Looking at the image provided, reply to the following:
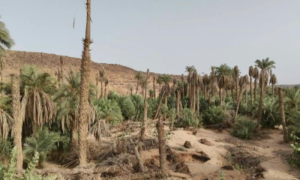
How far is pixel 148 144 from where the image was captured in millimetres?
17531

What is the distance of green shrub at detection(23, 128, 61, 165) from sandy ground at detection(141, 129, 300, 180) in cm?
706

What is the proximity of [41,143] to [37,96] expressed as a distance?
11.2ft

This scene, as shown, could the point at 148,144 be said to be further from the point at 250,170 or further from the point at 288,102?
the point at 288,102

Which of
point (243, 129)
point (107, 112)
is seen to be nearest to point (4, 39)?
point (107, 112)

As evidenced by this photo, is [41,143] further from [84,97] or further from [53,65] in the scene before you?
[53,65]

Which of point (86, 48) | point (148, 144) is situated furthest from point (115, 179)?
point (148, 144)

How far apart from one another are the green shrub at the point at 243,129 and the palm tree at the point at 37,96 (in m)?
16.2

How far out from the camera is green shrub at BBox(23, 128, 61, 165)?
17.8 metres

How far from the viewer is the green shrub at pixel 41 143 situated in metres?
17.8

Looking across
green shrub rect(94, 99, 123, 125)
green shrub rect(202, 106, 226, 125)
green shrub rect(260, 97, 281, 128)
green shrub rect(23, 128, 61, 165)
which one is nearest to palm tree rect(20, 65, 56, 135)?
green shrub rect(23, 128, 61, 165)

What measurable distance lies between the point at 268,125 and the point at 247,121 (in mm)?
3426

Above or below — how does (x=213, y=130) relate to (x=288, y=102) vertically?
below

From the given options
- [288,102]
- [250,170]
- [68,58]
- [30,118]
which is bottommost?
[250,170]

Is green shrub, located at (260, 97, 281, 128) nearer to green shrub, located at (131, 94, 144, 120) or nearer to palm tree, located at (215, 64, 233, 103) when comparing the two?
palm tree, located at (215, 64, 233, 103)
